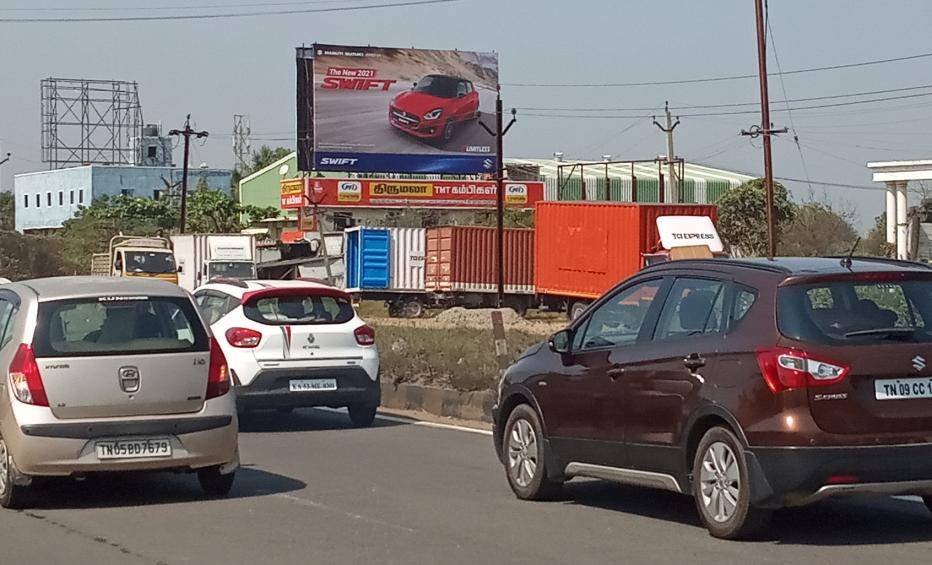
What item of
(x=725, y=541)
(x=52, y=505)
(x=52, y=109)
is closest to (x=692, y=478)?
(x=725, y=541)

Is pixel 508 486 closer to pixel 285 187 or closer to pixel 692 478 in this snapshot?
pixel 692 478

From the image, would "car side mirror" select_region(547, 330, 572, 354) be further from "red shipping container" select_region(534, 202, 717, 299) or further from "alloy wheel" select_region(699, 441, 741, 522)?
"red shipping container" select_region(534, 202, 717, 299)

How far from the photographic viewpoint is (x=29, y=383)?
33.2ft

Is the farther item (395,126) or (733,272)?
(395,126)

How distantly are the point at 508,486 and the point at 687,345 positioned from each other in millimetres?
2967

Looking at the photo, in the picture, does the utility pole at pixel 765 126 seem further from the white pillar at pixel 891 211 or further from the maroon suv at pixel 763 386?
the maroon suv at pixel 763 386

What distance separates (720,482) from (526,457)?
7.76 ft

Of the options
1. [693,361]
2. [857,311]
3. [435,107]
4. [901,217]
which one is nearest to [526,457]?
[693,361]

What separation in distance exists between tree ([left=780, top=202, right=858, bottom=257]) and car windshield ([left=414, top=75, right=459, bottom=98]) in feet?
60.0

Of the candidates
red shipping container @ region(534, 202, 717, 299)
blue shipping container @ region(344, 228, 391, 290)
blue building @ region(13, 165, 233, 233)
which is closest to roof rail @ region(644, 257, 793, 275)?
red shipping container @ region(534, 202, 717, 299)

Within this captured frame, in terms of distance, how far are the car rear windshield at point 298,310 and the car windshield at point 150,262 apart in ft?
105

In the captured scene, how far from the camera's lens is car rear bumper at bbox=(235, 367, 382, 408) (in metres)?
15.4

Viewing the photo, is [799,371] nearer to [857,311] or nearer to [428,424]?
[857,311]

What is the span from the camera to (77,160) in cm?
11444
